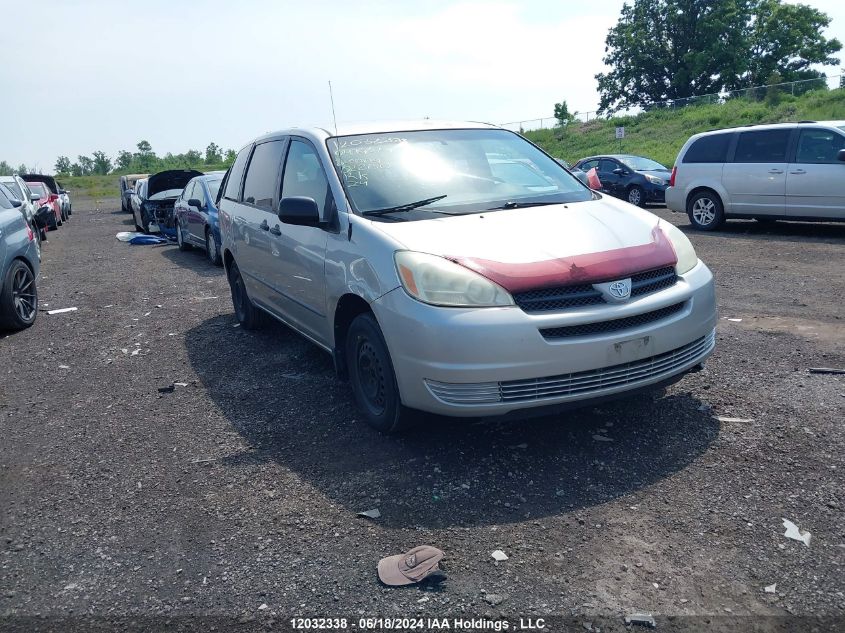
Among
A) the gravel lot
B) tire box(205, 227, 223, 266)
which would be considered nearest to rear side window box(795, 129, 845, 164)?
the gravel lot

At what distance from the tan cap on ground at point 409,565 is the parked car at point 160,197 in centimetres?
1538

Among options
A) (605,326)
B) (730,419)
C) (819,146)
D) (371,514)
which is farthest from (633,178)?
(371,514)

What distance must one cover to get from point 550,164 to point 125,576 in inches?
155

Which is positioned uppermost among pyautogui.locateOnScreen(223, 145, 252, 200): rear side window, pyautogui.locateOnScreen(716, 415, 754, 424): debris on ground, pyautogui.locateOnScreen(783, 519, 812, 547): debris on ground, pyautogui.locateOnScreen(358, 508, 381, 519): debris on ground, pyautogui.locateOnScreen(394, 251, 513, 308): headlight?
pyautogui.locateOnScreen(223, 145, 252, 200): rear side window

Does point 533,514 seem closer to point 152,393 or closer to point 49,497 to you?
point 49,497

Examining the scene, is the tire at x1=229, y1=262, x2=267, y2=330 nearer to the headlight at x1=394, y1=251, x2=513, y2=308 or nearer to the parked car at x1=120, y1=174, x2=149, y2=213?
the headlight at x1=394, y1=251, x2=513, y2=308

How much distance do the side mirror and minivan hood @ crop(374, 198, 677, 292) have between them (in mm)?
505

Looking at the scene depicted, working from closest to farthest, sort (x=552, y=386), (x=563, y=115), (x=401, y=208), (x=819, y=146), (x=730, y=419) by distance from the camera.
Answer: (x=552, y=386) → (x=730, y=419) → (x=401, y=208) → (x=819, y=146) → (x=563, y=115)

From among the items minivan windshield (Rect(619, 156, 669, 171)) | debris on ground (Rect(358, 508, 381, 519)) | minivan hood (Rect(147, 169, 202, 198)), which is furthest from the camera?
minivan windshield (Rect(619, 156, 669, 171))

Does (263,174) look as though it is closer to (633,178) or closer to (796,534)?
(796,534)

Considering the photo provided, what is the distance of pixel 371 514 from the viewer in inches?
142

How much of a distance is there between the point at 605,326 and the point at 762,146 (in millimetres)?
10061

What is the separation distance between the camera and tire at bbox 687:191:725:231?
13.1 meters

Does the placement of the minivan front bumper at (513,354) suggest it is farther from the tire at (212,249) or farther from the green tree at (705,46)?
the green tree at (705,46)
